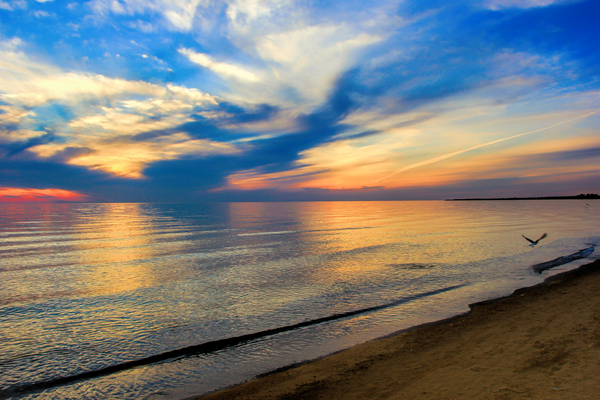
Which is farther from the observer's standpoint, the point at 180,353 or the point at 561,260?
the point at 561,260

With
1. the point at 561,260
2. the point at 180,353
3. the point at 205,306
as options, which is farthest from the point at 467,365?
the point at 561,260

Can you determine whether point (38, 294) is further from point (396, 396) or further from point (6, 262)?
point (396, 396)

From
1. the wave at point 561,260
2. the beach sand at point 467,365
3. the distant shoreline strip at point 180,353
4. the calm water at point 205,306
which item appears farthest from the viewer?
the wave at point 561,260

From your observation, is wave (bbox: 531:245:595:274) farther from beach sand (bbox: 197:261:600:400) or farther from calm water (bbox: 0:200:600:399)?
beach sand (bbox: 197:261:600:400)

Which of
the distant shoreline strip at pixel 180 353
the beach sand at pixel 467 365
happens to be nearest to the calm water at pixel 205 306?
the distant shoreline strip at pixel 180 353

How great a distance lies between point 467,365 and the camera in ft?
23.8

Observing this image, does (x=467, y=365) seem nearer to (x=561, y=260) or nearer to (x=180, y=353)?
(x=180, y=353)

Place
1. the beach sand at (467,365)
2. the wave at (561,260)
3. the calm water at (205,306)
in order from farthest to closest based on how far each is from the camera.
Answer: the wave at (561,260) → the calm water at (205,306) → the beach sand at (467,365)

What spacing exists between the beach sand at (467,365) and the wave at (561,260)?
380 inches

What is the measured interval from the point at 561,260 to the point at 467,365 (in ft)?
67.1

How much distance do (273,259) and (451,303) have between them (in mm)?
14000

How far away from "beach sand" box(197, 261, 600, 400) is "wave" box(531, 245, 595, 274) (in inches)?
380

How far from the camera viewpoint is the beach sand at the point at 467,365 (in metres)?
6.17

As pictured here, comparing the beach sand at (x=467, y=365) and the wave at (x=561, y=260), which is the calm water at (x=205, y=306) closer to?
the wave at (x=561, y=260)
